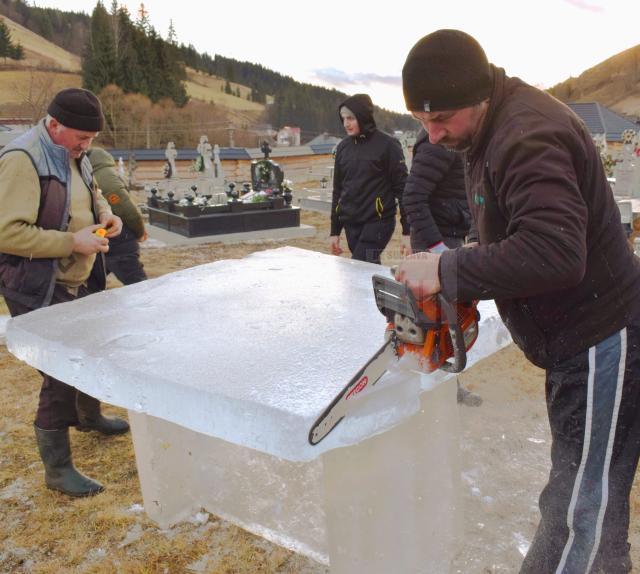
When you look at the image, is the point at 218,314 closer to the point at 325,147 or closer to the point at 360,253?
the point at 360,253

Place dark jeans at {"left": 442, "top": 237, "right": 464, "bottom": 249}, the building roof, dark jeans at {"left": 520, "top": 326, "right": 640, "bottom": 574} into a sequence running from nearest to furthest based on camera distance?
dark jeans at {"left": 520, "top": 326, "right": 640, "bottom": 574} → dark jeans at {"left": 442, "top": 237, "right": 464, "bottom": 249} → the building roof

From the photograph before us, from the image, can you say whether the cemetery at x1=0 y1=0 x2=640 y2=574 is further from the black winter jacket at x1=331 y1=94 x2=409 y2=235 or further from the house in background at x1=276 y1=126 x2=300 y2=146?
the house in background at x1=276 y1=126 x2=300 y2=146

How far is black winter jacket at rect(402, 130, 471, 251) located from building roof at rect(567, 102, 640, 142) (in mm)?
23698

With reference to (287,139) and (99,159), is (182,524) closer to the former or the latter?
(99,159)

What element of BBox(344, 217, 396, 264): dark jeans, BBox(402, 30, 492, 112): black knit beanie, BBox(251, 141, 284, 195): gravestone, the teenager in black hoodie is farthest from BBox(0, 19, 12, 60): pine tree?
BBox(402, 30, 492, 112): black knit beanie

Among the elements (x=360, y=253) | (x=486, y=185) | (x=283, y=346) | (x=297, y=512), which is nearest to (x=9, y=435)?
(x=297, y=512)

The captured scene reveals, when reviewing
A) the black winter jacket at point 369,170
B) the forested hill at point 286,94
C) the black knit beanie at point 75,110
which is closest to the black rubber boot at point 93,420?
the black knit beanie at point 75,110

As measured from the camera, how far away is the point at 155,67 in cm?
5006

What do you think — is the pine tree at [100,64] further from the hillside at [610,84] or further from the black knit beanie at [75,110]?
the hillside at [610,84]

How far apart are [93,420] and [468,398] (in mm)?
2487

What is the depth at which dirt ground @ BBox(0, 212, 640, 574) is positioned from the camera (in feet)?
8.13

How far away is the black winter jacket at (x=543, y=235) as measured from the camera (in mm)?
1366

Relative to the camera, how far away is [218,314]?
246 cm

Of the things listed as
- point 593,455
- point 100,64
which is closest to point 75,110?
point 593,455
